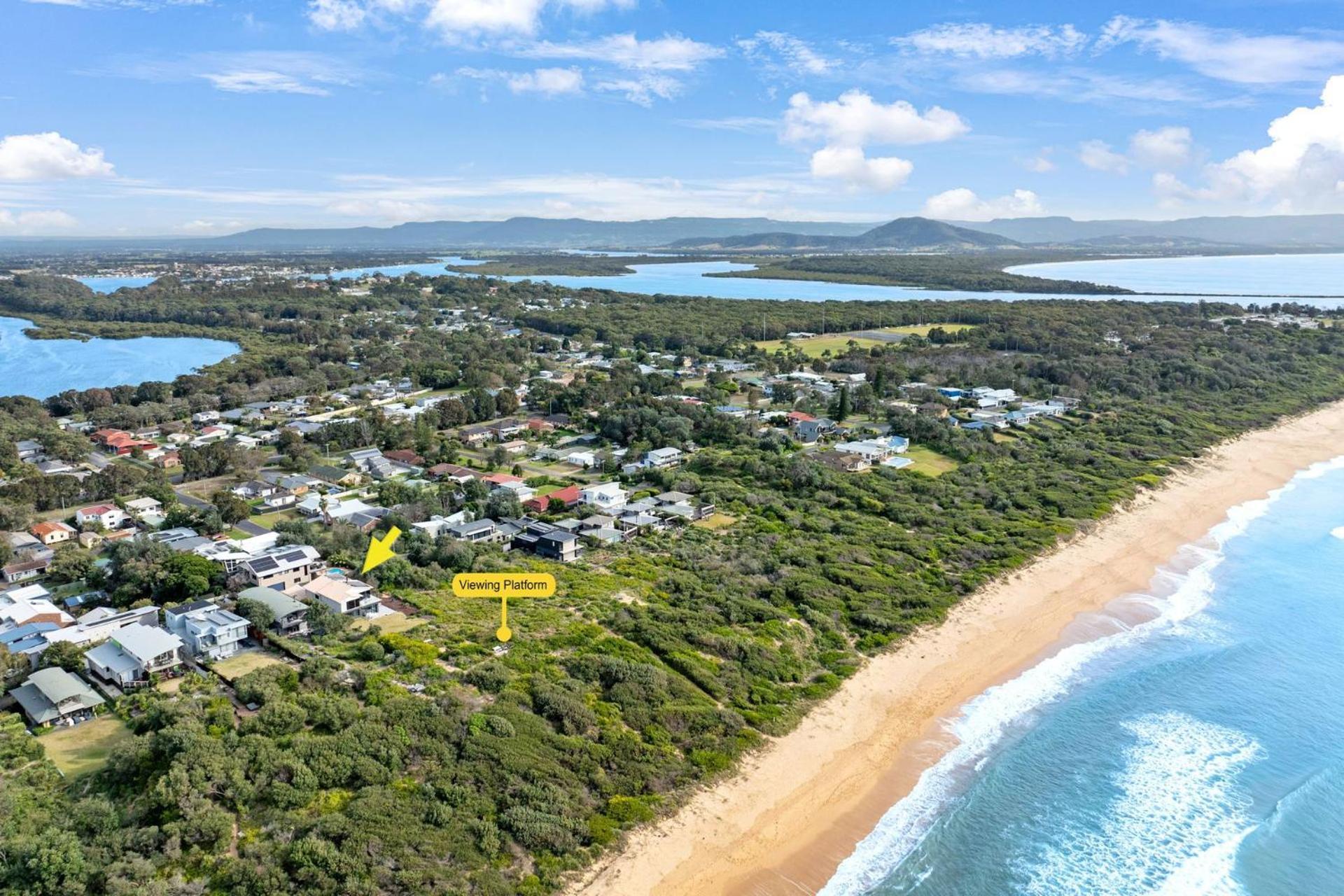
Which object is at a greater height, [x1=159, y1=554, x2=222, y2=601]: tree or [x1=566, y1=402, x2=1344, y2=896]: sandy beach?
[x1=159, y1=554, x2=222, y2=601]: tree

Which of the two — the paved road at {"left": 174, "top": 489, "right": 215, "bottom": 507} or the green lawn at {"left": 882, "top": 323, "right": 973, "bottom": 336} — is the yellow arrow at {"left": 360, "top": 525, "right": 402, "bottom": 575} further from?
the green lawn at {"left": 882, "top": 323, "right": 973, "bottom": 336}

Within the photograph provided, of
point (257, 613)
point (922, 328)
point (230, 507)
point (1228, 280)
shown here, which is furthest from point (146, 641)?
point (1228, 280)

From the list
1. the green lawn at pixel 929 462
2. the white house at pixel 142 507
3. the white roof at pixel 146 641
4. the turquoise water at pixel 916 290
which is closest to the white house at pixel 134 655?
the white roof at pixel 146 641

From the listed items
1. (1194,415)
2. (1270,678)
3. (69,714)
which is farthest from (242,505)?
(1194,415)

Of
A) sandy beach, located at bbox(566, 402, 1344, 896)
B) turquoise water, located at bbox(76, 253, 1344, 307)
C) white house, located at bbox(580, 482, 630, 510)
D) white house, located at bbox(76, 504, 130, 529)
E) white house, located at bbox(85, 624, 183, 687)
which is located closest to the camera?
sandy beach, located at bbox(566, 402, 1344, 896)

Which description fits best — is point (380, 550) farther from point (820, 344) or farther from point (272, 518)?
point (820, 344)

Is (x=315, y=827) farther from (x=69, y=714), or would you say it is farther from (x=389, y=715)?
(x=69, y=714)

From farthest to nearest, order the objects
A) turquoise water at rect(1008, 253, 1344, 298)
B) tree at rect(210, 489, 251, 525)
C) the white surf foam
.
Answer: turquoise water at rect(1008, 253, 1344, 298) → tree at rect(210, 489, 251, 525) → the white surf foam

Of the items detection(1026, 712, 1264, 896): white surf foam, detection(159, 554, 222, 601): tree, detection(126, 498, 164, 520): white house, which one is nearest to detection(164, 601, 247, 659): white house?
detection(159, 554, 222, 601): tree
